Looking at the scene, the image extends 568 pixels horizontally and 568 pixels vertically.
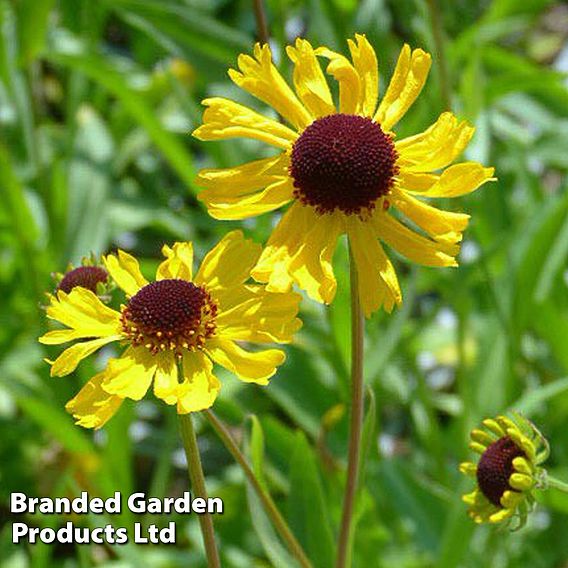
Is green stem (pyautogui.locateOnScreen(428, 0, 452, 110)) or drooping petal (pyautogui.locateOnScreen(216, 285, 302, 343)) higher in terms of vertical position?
green stem (pyautogui.locateOnScreen(428, 0, 452, 110))

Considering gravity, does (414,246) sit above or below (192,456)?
above

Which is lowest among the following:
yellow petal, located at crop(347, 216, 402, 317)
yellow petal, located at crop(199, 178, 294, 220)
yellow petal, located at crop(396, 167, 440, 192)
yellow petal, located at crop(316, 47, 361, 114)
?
yellow petal, located at crop(347, 216, 402, 317)

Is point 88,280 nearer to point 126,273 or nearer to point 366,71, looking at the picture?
point 126,273

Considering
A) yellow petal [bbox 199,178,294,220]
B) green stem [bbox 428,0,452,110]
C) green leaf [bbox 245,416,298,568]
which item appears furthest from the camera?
green stem [bbox 428,0,452,110]

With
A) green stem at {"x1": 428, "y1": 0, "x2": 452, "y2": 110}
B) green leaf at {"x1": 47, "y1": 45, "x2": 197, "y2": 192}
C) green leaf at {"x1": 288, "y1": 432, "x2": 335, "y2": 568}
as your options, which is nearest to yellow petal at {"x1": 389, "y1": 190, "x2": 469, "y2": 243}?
green leaf at {"x1": 288, "y1": 432, "x2": 335, "y2": 568}

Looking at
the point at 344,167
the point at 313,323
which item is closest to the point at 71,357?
the point at 344,167

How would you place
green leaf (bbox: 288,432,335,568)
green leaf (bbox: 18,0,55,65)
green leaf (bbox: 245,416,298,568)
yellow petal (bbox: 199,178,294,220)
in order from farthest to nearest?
green leaf (bbox: 18,0,55,65)
green leaf (bbox: 288,432,335,568)
green leaf (bbox: 245,416,298,568)
yellow petal (bbox: 199,178,294,220)

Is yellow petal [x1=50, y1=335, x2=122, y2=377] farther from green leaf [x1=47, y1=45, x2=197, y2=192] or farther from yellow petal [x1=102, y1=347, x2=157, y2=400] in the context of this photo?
green leaf [x1=47, y1=45, x2=197, y2=192]
